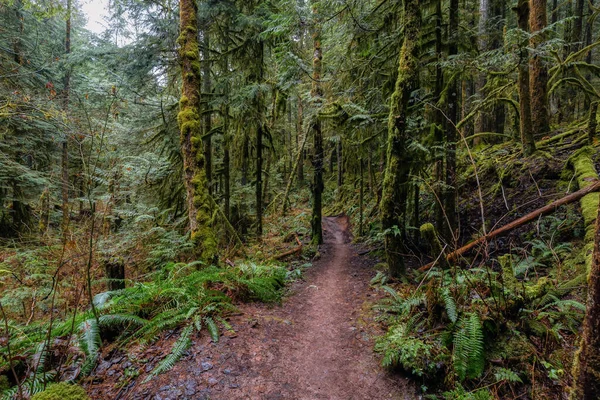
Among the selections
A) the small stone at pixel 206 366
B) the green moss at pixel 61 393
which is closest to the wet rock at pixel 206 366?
the small stone at pixel 206 366

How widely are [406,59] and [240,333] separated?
6442mm

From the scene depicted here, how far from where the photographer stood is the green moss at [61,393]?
237 centimetres

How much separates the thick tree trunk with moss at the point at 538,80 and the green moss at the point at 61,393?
35.1ft

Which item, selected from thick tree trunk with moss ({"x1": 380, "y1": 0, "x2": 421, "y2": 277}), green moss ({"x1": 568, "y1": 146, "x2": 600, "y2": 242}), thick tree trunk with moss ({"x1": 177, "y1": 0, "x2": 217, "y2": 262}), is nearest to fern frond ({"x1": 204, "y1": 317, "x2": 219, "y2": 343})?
thick tree trunk with moss ({"x1": 177, "y1": 0, "x2": 217, "y2": 262})

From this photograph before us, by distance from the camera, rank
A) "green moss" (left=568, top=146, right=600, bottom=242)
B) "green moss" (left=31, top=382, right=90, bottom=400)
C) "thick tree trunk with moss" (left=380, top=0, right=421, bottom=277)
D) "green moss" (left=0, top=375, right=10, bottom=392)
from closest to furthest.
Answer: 1. "green moss" (left=31, top=382, right=90, bottom=400)
2. "green moss" (left=0, top=375, right=10, bottom=392)
3. "green moss" (left=568, top=146, right=600, bottom=242)
4. "thick tree trunk with moss" (left=380, top=0, right=421, bottom=277)

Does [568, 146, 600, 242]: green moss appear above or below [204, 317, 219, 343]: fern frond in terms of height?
above

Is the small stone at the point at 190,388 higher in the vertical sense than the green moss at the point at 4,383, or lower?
lower

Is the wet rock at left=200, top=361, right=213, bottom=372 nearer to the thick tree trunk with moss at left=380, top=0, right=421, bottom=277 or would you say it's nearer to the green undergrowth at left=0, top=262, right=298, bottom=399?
the green undergrowth at left=0, top=262, right=298, bottom=399

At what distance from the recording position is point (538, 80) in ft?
27.0

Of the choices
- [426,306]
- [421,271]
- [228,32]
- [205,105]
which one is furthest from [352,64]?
[426,306]

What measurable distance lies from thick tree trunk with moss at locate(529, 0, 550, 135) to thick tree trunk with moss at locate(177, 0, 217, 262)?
846 centimetres

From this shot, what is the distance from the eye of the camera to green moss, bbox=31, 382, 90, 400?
7.78ft

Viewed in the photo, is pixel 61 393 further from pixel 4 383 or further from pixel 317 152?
pixel 317 152

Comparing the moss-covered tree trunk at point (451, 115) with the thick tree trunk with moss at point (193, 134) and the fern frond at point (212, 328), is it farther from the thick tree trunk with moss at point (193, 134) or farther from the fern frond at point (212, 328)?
the thick tree trunk with moss at point (193, 134)
